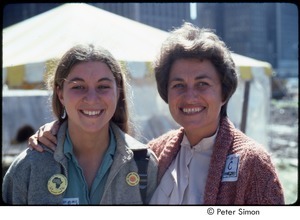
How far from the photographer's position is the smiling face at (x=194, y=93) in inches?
43.6

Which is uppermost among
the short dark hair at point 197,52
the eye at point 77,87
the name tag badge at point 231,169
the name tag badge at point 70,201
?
the short dark hair at point 197,52

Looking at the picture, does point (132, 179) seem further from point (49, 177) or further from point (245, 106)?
point (245, 106)

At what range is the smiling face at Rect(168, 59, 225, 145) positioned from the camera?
1.11 metres

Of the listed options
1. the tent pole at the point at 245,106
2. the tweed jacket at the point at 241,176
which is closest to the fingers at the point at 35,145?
the tweed jacket at the point at 241,176

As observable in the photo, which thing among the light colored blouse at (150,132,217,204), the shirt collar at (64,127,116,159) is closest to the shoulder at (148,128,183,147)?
the light colored blouse at (150,132,217,204)

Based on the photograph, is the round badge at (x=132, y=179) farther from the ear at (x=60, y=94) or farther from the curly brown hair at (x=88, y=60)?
the ear at (x=60, y=94)

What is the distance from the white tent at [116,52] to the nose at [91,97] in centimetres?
88

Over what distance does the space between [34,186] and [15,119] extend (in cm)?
197

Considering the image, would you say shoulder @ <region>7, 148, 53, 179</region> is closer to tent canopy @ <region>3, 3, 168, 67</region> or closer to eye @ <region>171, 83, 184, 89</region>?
eye @ <region>171, 83, 184, 89</region>

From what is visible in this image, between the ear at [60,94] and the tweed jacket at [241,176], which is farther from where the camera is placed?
the ear at [60,94]

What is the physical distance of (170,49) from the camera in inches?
45.4

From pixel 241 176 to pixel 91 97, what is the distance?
46 cm

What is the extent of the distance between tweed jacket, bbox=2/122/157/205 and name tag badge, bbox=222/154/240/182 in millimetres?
224
